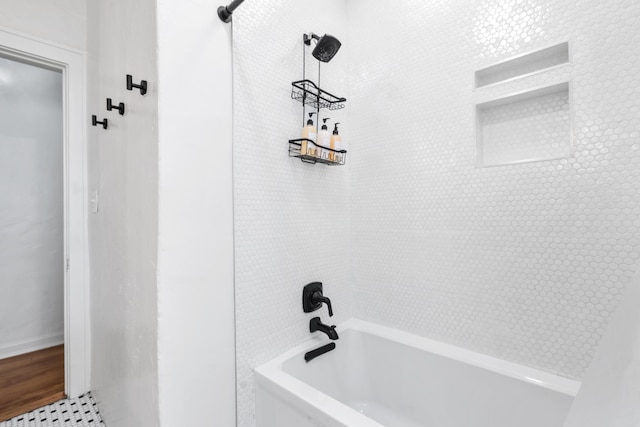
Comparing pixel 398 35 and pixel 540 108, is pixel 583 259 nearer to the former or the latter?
pixel 540 108

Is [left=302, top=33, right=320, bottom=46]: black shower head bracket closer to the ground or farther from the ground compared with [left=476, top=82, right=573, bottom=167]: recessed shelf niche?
farther from the ground

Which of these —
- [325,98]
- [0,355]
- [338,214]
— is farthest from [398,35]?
[0,355]

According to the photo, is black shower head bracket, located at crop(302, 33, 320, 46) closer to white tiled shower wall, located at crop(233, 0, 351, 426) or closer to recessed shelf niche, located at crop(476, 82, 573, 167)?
white tiled shower wall, located at crop(233, 0, 351, 426)

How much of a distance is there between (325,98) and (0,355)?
3407mm

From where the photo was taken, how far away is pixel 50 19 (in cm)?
180

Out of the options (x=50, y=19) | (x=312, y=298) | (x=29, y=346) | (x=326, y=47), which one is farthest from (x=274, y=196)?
(x=29, y=346)

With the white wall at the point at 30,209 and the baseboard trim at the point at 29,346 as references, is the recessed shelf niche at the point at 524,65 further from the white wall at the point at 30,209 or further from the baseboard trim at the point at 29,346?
the baseboard trim at the point at 29,346

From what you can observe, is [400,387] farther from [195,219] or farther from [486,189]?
[195,219]

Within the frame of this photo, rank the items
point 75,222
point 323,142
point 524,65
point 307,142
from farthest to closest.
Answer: point 75,222 < point 323,142 < point 307,142 < point 524,65

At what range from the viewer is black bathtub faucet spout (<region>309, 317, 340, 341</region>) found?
1.43m

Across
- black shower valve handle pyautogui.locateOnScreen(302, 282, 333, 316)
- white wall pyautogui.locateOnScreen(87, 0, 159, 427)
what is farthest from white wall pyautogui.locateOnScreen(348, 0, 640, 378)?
white wall pyautogui.locateOnScreen(87, 0, 159, 427)

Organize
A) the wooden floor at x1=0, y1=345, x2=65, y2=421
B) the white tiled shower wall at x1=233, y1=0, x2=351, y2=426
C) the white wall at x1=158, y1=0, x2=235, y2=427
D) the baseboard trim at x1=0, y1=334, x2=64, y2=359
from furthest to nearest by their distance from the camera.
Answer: the baseboard trim at x1=0, y1=334, x2=64, y2=359 → the wooden floor at x1=0, y1=345, x2=65, y2=421 → the white tiled shower wall at x1=233, y1=0, x2=351, y2=426 → the white wall at x1=158, y1=0, x2=235, y2=427

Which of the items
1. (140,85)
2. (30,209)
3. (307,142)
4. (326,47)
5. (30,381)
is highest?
(326,47)

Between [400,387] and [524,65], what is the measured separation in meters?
1.63
